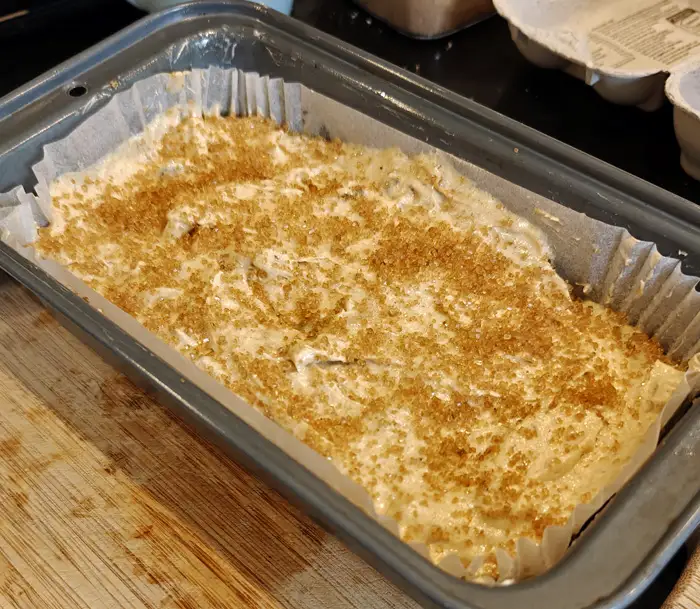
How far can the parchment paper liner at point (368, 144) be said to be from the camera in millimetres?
703

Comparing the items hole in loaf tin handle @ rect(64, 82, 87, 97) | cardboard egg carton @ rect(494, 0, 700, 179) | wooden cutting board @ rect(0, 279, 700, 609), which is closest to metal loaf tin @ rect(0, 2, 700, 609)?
hole in loaf tin handle @ rect(64, 82, 87, 97)

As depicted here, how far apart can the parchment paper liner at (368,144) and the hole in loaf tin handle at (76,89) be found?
4 centimetres

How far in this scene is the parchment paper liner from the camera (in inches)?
27.7

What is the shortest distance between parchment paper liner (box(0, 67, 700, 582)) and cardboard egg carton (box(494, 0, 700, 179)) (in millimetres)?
278

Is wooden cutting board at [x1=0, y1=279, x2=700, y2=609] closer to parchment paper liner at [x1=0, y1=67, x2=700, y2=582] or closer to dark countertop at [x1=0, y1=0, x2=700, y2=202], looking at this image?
parchment paper liner at [x1=0, y1=67, x2=700, y2=582]

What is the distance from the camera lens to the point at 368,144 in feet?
3.73

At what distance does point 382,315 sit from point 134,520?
41cm

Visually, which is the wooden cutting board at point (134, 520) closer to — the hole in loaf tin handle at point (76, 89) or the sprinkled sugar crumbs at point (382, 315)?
the sprinkled sugar crumbs at point (382, 315)

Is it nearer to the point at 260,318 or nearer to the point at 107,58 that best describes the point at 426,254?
the point at 260,318

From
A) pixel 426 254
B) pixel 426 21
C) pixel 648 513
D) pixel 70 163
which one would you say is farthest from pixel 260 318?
pixel 426 21

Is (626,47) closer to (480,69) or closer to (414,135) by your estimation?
(480,69)

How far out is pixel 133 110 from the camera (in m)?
1.14

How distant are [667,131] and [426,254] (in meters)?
0.52

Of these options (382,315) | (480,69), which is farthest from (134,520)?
(480,69)
